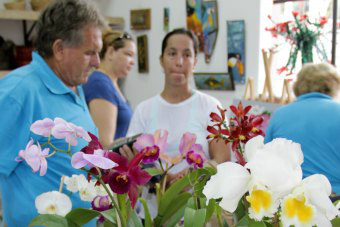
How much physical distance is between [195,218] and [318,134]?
1.20 m

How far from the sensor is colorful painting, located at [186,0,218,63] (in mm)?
3029

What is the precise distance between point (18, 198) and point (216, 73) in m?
2.12

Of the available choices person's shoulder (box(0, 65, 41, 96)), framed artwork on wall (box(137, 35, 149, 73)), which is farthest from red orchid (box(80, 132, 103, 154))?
framed artwork on wall (box(137, 35, 149, 73))

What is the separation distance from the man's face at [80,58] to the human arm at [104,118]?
0.45 meters

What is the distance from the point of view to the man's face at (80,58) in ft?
4.33

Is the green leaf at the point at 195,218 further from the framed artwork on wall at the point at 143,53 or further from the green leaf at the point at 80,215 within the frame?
the framed artwork on wall at the point at 143,53

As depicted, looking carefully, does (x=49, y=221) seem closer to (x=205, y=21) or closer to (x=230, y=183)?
(x=230, y=183)

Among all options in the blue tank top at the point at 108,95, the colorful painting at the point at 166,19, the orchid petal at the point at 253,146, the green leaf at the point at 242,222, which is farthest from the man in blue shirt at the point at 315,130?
the colorful painting at the point at 166,19

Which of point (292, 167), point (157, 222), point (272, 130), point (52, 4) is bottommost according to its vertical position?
point (272, 130)

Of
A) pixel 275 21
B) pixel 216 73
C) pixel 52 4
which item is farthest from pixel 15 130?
pixel 275 21

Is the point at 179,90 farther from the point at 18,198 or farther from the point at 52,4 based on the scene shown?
the point at 18,198

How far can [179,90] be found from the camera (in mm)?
1667

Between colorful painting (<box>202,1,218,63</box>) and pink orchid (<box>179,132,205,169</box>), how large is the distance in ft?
7.71

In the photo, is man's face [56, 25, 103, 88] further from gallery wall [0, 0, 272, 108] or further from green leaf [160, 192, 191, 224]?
gallery wall [0, 0, 272, 108]
